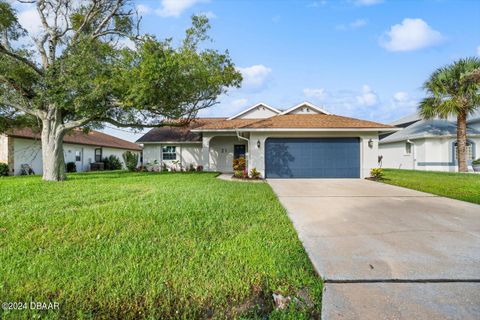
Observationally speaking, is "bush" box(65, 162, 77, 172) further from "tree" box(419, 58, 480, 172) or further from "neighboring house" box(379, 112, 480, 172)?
"neighboring house" box(379, 112, 480, 172)

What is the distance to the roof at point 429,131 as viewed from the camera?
64.3 ft

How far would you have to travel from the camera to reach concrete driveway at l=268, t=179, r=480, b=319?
2.58 metres

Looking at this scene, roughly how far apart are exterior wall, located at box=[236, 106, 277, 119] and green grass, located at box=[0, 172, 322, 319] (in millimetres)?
14167

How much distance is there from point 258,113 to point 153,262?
17137 mm

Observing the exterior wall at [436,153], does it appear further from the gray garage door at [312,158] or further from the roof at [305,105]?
the gray garage door at [312,158]

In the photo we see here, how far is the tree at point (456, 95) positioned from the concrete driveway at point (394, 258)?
42.7ft

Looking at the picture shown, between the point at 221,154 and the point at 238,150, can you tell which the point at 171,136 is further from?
the point at 238,150

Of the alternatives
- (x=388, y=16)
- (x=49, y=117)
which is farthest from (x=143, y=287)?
(x=388, y=16)

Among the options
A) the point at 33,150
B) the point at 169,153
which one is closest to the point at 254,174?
the point at 169,153

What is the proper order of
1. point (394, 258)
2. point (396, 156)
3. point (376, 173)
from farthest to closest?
point (396, 156) < point (376, 173) < point (394, 258)

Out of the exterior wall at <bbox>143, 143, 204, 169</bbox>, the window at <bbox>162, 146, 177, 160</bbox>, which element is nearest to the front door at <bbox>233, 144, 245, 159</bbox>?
the exterior wall at <bbox>143, 143, 204, 169</bbox>

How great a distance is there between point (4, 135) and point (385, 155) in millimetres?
29822

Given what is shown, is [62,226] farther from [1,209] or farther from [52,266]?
[1,209]

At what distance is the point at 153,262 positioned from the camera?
11.6ft
